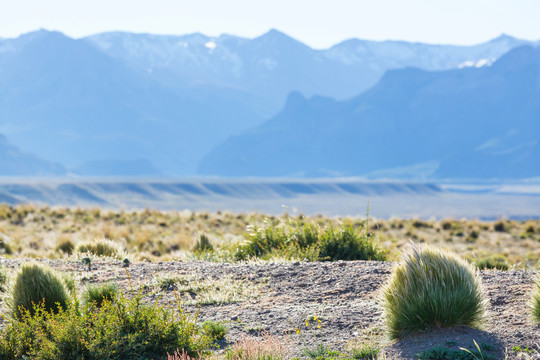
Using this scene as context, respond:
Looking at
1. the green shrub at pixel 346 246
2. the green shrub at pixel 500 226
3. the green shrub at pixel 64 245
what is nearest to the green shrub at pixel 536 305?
the green shrub at pixel 346 246

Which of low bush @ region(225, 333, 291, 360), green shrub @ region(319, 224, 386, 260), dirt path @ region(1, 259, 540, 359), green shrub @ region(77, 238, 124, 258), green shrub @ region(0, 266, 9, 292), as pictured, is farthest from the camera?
green shrub @ region(77, 238, 124, 258)

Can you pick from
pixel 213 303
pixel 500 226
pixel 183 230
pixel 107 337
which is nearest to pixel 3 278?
pixel 213 303

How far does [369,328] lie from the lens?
22.6 ft

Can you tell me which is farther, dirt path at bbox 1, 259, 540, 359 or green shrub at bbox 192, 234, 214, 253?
green shrub at bbox 192, 234, 214, 253

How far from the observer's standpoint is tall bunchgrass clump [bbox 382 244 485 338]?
6391mm

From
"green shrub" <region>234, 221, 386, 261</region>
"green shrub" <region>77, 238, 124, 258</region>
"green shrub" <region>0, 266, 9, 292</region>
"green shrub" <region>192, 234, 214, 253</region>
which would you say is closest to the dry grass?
"green shrub" <region>192, 234, 214, 253</region>

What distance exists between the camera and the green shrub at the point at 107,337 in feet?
19.2

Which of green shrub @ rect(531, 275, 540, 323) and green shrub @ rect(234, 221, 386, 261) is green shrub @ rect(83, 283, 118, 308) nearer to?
green shrub @ rect(234, 221, 386, 261)

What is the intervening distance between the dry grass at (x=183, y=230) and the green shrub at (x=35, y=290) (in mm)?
10748

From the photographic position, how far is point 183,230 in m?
25.1

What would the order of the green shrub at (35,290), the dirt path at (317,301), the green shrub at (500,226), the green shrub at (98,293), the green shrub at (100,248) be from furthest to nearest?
the green shrub at (500,226) < the green shrub at (100,248) < the green shrub at (98,293) < the green shrub at (35,290) < the dirt path at (317,301)

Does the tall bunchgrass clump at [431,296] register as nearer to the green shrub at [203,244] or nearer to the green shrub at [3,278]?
the green shrub at [3,278]

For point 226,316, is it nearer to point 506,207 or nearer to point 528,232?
point 528,232

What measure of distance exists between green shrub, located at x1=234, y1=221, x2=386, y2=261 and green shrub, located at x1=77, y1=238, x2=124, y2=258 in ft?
9.61
